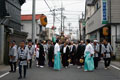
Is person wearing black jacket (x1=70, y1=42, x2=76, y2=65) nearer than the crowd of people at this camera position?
No

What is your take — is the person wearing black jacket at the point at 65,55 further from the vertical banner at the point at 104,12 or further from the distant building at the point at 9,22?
the vertical banner at the point at 104,12

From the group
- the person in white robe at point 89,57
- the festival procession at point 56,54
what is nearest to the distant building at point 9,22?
the festival procession at point 56,54

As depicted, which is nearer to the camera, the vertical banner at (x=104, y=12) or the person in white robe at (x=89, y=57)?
the person in white robe at (x=89, y=57)

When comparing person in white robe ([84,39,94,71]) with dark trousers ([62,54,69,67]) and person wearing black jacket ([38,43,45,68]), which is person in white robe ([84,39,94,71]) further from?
person wearing black jacket ([38,43,45,68])

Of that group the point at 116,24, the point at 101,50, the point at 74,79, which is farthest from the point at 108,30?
the point at 74,79

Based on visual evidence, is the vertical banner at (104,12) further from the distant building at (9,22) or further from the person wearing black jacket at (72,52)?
the distant building at (9,22)

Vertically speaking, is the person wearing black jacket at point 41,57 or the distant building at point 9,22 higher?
the distant building at point 9,22

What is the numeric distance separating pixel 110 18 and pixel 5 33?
11.5m

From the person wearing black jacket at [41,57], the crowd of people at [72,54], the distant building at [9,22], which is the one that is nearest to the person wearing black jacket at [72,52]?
the crowd of people at [72,54]

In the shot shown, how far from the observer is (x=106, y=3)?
941 inches

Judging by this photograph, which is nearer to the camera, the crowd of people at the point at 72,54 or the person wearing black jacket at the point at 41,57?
the crowd of people at the point at 72,54

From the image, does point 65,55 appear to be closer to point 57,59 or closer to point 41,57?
point 41,57

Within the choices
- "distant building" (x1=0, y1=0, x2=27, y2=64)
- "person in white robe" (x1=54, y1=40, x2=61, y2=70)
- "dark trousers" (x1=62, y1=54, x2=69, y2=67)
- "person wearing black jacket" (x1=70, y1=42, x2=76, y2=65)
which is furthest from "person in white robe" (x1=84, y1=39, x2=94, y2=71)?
"distant building" (x1=0, y1=0, x2=27, y2=64)

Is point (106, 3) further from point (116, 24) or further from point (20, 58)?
point (20, 58)
